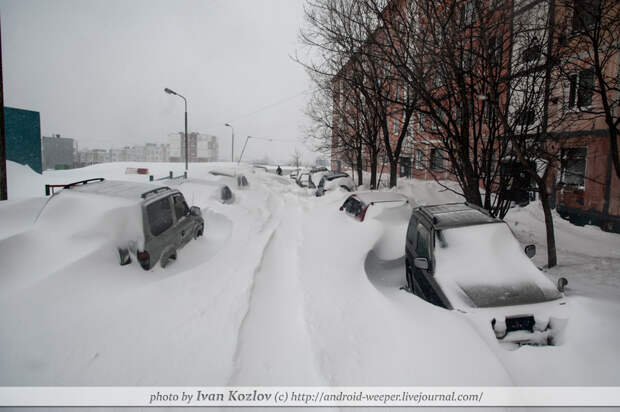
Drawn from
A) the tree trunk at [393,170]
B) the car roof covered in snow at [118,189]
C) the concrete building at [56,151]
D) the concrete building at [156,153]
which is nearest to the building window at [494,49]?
the tree trunk at [393,170]

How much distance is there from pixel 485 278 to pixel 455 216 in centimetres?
133

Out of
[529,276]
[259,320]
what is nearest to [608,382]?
[529,276]

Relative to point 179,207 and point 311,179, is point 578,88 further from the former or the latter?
point 311,179

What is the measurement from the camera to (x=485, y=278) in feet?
13.0

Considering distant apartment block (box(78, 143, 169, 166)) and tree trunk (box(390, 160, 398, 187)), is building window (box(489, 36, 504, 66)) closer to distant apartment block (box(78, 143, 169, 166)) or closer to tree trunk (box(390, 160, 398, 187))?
tree trunk (box(390, 160, 398, 187))

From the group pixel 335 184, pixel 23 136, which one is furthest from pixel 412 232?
pixel 23 136

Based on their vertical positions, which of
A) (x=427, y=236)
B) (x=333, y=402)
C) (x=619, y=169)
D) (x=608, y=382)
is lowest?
(x=333, y=402)

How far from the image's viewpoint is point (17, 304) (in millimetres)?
3354

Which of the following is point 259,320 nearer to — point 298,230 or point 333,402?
point 333,402

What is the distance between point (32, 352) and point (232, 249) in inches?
156

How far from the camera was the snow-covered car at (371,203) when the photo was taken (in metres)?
7.35

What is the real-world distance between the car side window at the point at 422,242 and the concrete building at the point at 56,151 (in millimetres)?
59748

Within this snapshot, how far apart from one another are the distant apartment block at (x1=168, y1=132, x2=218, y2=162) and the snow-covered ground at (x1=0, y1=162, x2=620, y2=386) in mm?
104326

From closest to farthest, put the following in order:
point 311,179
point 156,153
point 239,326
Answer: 1. point 239,326
2. point 311,179
3. point 156,153
